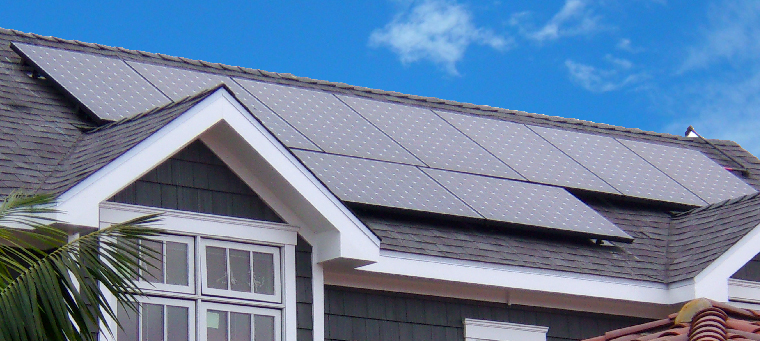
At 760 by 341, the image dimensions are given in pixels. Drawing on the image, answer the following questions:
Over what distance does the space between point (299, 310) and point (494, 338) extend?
227 centimetres

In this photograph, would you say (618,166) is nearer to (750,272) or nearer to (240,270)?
(750,272)

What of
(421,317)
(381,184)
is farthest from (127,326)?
(381,184)

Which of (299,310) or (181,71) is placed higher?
(181,71)

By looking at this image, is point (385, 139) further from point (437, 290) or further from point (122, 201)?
point (122, 201)

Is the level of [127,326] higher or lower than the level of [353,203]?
lower

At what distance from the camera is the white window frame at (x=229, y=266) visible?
38.6 ft

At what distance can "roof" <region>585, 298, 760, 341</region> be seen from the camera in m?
7.76

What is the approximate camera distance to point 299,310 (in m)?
12.3

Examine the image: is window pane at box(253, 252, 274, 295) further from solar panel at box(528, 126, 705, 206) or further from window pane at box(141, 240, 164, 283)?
solar panel at box(528, 126, 705, 206)

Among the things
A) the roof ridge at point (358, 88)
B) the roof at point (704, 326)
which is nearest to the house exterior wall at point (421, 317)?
the roof at point (704, 326)

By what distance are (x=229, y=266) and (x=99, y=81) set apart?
11.3 ft

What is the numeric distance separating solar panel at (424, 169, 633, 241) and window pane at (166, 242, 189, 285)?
3725 mm

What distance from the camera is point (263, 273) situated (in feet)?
40.0

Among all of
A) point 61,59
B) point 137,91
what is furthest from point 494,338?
point 61,59
